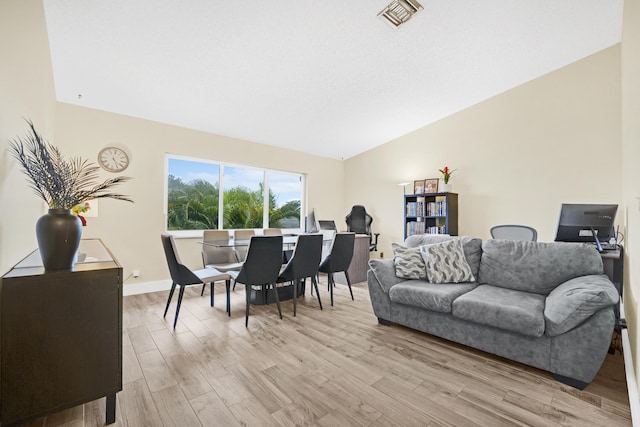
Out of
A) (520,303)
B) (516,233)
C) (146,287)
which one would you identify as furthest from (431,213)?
(146,287)

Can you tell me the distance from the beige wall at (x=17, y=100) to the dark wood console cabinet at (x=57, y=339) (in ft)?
1.27

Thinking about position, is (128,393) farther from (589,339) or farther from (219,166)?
(219,166)

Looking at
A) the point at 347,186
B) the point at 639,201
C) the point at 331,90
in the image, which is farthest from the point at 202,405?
the point at 347,186

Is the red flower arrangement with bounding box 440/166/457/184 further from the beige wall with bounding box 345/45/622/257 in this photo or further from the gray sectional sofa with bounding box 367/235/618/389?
the gray sectional sofa with bounding box 367/235/618/389

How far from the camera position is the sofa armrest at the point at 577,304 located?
1.71 meters

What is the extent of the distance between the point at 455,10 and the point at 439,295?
8.89ft

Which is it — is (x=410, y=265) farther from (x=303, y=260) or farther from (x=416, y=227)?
(x=416, y=227)

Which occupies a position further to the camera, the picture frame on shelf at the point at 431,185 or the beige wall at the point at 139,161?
the picture frame on shelf at the point at 431,185

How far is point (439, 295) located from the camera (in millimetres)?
2369

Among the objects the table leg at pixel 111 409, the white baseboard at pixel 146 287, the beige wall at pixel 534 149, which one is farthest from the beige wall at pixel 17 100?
the beige wall at pixel 534 149

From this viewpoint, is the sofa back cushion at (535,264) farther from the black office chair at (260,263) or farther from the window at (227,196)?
the window at (227,196)

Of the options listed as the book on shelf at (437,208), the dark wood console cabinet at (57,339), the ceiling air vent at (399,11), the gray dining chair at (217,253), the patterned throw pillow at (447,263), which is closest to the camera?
the dark wood console cabinet at (57,339)

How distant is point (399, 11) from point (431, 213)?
3.22m

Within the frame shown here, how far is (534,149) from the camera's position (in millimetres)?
4109
